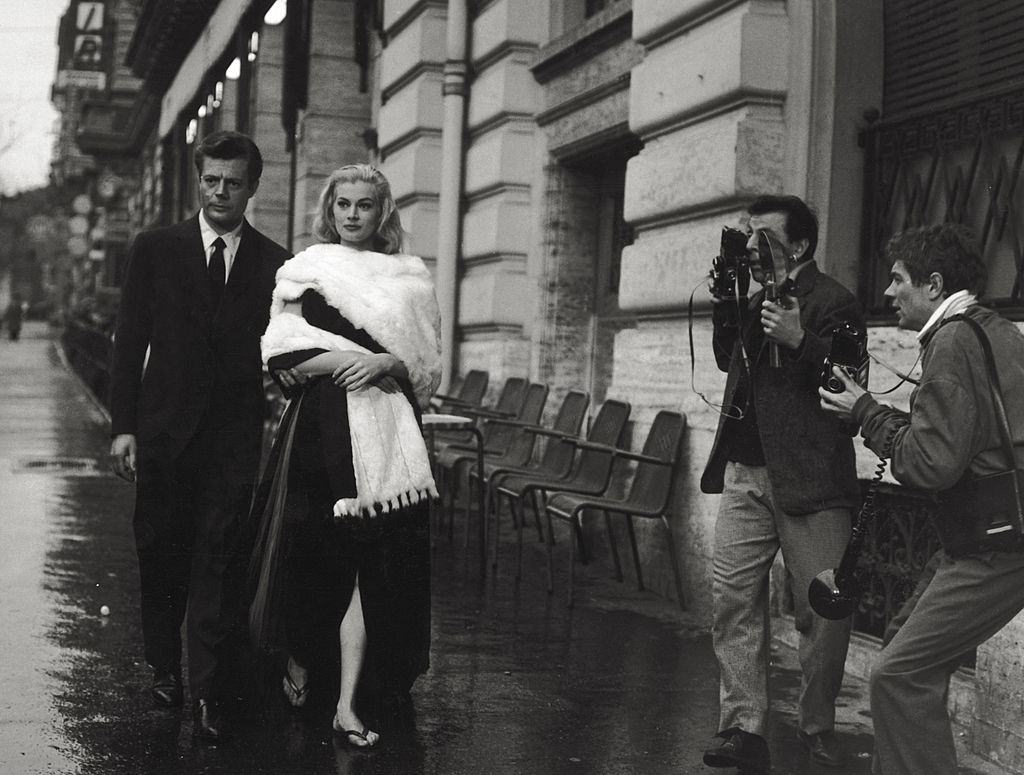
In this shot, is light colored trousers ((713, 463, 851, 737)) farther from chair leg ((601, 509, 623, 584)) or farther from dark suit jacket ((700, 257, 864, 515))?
chair leg ((601, 509, 623, 584))

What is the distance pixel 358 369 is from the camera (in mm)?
5062

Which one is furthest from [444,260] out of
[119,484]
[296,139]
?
[296,139]

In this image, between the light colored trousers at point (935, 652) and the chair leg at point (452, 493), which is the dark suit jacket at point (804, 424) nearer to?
the light colored trousers at point (935, 652)

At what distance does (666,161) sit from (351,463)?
3507 mm

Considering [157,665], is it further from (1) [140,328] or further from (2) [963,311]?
(2) [963,311]

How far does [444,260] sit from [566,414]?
137 inches

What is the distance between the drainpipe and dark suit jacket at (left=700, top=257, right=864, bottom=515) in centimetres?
739

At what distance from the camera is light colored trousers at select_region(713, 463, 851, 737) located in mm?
4844

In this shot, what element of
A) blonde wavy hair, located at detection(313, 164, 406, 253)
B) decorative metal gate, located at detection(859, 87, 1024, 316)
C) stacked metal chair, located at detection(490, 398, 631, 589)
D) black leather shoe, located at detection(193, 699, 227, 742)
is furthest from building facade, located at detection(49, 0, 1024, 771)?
black leather shoe, located at detection(193, 699, 227, 742)

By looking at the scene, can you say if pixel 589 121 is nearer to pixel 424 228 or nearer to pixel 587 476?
pixel 587 476

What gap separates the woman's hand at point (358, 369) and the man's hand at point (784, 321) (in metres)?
1.31

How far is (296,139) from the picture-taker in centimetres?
1853

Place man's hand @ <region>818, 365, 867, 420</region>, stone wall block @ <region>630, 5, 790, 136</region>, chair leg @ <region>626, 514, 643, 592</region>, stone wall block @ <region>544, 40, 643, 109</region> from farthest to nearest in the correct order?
1. stone wall block @ <region>544, 40, 643, 109</region>
2. chair leg @ <region>626, 514, 643, 592</region>
3. stone wall block @ <region>630, 5, 790, 136</region>
4. man's hand @ <region>818, 365, 867, 420</region>

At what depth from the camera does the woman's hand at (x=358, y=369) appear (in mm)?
5062
